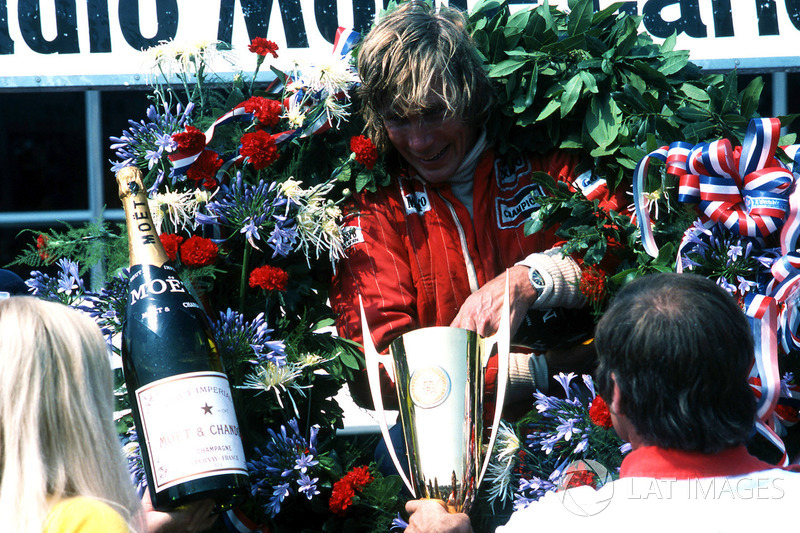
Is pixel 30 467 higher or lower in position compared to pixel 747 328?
lower

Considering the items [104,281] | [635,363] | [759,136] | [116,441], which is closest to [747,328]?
[635,363]

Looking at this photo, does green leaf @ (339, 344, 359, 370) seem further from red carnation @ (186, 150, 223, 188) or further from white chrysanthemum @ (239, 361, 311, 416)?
red carnation @ (186, 150, 223, 188)

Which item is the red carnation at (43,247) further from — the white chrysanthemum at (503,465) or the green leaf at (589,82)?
→ the green leaf at (589,82)

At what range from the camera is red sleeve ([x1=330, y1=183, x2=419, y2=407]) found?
90.7 inches

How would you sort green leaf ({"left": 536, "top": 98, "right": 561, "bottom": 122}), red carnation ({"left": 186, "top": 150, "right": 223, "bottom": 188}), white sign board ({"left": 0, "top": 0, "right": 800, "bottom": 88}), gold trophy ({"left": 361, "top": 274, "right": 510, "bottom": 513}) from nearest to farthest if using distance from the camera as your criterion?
gold trophy ({"left": 361, "top": 274, "right": 510, "bottom": 513}), red carnation ({"left": 186, "top": 150, "right": 223, "bottom": 188}), green leaf ({"left": 536, "top": 98, "right": 561, "bottom": 122}), white sign board ({"left": 0, "top": 0, "right": 800, "bottom": 88})

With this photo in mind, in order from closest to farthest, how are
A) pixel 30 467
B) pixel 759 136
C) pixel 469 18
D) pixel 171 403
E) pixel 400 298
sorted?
pixel 30 467, pixel 171 403, pixel 759 136, pixel 400 298, pixel 469 18

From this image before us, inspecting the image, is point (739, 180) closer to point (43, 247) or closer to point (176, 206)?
point (176, 206)

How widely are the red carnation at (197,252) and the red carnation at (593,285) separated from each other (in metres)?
0.88

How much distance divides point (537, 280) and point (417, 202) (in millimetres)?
433

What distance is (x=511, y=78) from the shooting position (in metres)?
2.36

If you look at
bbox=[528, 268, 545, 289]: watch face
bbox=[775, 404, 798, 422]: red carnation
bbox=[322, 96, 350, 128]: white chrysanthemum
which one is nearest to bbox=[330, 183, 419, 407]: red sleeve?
bbox=[322, 96, 350, 128]: white chrysanthemum

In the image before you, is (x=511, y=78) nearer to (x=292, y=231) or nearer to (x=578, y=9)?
(x=578, y=9)

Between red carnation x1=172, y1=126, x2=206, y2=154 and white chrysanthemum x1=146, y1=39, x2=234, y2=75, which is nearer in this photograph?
red carnation x1=172, y1=126, x2=206, y2=154

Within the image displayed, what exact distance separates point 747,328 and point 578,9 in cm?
125
